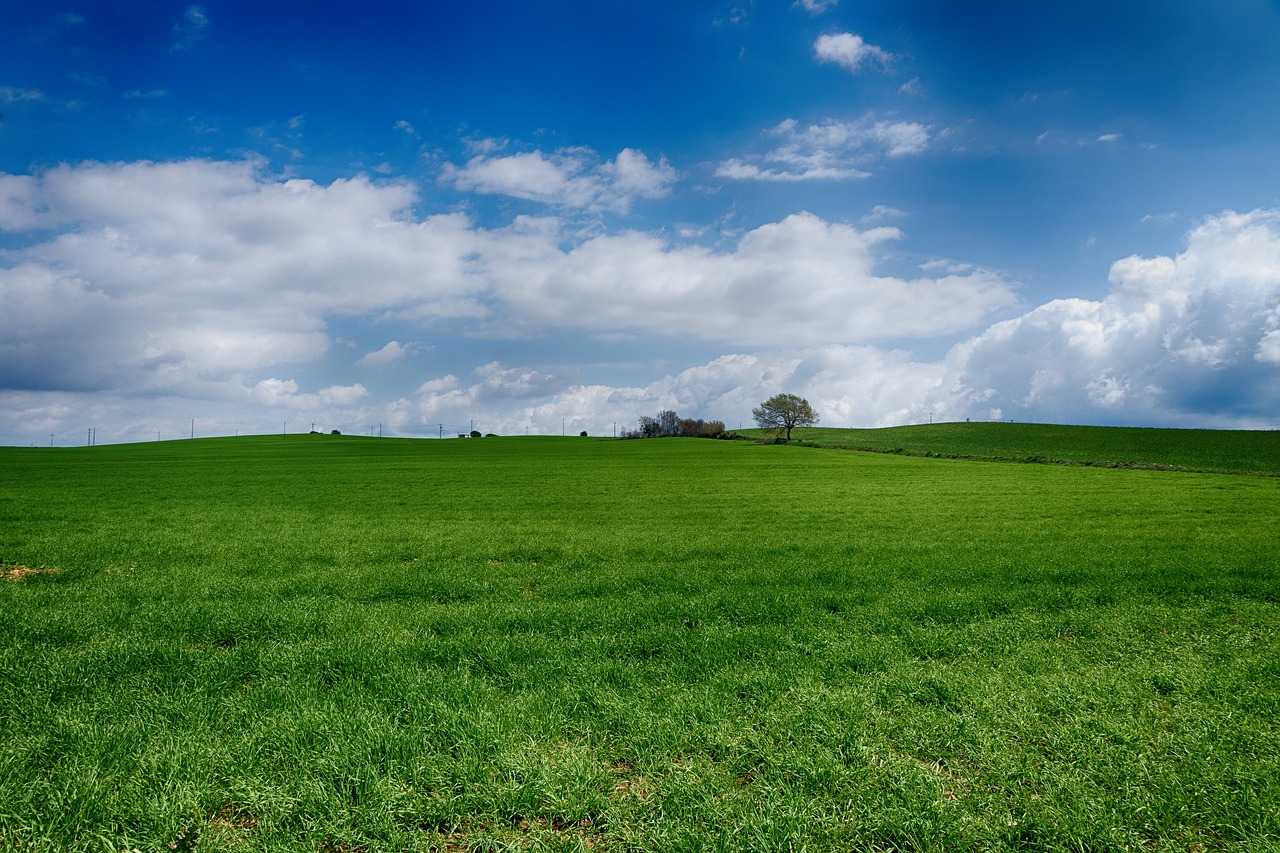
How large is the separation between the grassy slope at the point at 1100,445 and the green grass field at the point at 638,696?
211 feet

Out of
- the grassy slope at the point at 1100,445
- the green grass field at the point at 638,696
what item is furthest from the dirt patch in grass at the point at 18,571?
the grassy slope at the point at 1100,445

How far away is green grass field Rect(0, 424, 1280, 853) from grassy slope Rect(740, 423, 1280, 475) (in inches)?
2536

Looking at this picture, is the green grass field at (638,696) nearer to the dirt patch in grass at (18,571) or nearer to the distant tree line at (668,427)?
the dirt patch in grass at (18,571)

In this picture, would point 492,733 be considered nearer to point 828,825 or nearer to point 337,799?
point 337,799

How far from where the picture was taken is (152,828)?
468 centimetres

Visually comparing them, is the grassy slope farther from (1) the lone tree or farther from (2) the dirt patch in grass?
(2) the dirt patch in grass

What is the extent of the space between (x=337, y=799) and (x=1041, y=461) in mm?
81122

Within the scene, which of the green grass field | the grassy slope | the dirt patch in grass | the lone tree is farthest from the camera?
the lone tree

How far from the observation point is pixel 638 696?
701 centimetres

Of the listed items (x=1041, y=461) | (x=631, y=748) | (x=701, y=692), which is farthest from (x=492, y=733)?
(x=1041, y=461)

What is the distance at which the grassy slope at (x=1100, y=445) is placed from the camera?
66.7m

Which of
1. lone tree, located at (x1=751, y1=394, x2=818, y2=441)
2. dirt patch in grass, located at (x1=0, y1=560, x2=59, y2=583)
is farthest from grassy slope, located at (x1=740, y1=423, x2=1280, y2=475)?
dirt patch in grass, located at (x1=0, y1=560, x2=59, y2=583)

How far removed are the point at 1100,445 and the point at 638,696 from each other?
101m

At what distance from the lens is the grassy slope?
219 feet
